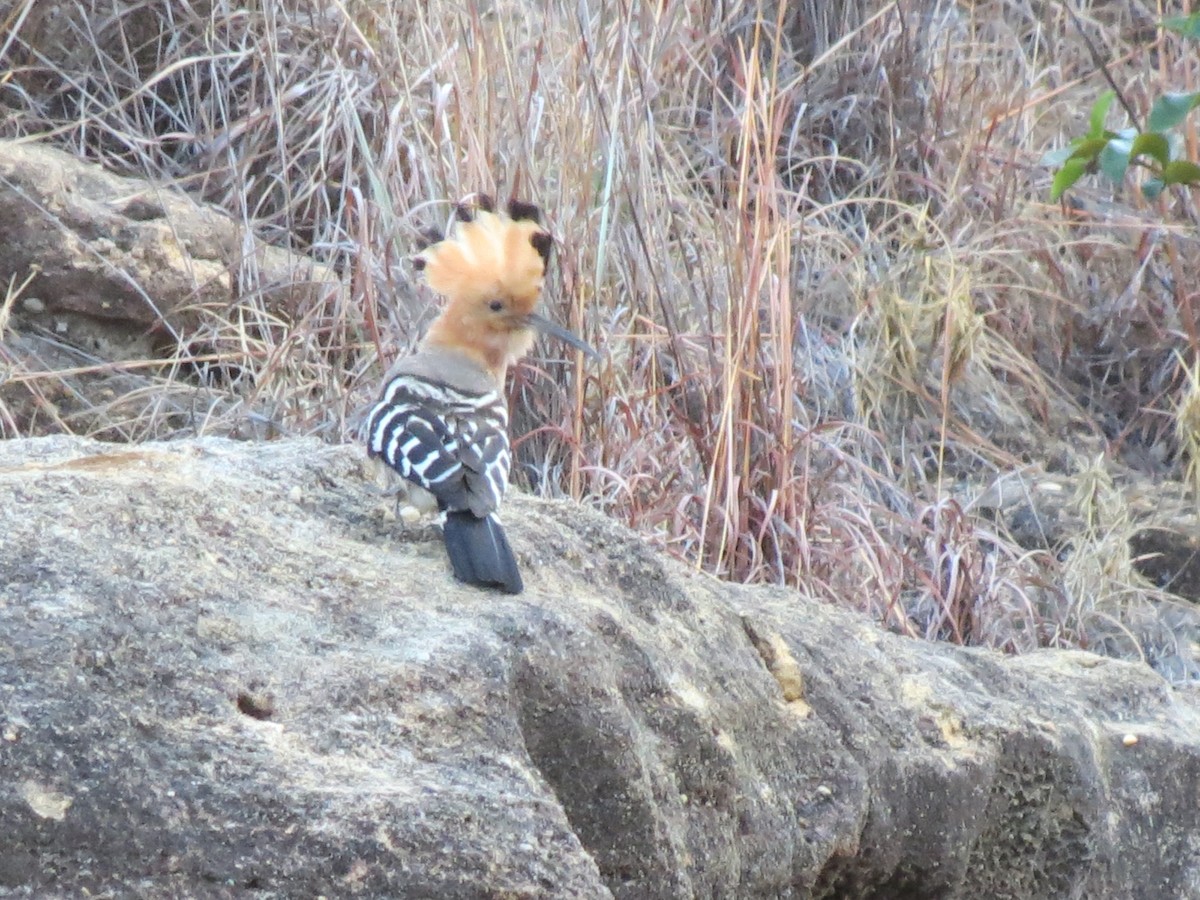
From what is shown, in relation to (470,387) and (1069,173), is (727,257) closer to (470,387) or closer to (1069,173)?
(470,387)

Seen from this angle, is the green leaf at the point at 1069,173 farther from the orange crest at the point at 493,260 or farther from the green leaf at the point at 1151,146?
the orange crest at the point at 493,260

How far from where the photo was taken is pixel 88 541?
236cm

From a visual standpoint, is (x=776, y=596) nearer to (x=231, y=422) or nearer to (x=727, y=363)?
(x=727, y=363)

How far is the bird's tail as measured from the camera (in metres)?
2.65

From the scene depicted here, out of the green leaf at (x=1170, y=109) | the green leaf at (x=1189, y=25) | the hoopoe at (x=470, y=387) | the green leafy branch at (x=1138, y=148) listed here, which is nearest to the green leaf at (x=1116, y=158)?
the green leafy branch at (x=1138, y=148)

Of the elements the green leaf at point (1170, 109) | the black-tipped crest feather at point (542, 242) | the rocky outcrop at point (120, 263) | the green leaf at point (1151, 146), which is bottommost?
the rocky outcrop at point (120, 263)

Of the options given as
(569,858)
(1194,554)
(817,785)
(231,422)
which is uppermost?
(569,858)

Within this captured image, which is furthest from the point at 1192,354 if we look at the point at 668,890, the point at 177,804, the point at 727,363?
the point at 177,804

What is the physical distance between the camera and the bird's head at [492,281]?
4086 millimetres

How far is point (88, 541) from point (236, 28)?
436 centimetres

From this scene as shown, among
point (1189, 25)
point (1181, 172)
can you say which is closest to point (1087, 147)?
point (1181, 172)

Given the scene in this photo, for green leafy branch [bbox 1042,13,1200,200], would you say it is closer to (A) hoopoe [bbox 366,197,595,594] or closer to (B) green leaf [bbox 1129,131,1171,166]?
(B) green leaf [bbox 1129,131,1171,166]

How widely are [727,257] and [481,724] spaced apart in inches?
113

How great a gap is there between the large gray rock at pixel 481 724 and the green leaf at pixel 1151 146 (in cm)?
101
